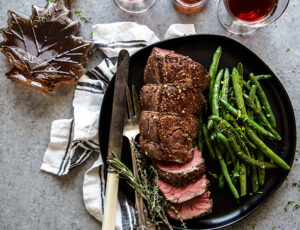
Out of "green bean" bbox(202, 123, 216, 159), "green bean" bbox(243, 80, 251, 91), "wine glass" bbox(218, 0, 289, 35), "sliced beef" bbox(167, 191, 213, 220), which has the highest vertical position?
"wine glass" bbox(218, 0, 289, 35)

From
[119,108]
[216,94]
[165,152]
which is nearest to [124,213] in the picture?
[165,152]

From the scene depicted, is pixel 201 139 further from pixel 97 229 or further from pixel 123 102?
pixel 97 229

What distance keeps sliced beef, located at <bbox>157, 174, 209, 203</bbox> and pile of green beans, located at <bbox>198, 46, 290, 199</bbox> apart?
24 cm

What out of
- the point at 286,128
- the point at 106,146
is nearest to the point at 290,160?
the point at 286,128

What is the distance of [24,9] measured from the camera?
3.23 metres

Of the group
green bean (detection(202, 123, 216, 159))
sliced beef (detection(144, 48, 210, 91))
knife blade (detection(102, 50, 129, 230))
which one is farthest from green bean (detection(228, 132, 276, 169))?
knife blade (detection(102, 50, 129, 230))

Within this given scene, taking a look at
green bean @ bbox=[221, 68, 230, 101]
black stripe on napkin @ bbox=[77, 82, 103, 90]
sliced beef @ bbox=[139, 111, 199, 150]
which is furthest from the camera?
black stripe on napkin @ bbox=[77, 82, 103, 90]

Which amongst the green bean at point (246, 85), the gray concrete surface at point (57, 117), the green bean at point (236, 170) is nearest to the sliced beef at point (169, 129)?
the green bean at point (236, 170)

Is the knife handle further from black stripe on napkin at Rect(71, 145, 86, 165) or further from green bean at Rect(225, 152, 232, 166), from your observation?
green bean at Rect(225, 152, 232, 166)

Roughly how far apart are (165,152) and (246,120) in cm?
80

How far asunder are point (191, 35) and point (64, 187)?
2049 mm

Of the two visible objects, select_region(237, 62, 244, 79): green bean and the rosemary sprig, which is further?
select_region(237, 62, 244, 79): green bean

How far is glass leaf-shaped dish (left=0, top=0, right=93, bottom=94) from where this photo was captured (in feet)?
9.90

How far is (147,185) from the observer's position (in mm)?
2670
